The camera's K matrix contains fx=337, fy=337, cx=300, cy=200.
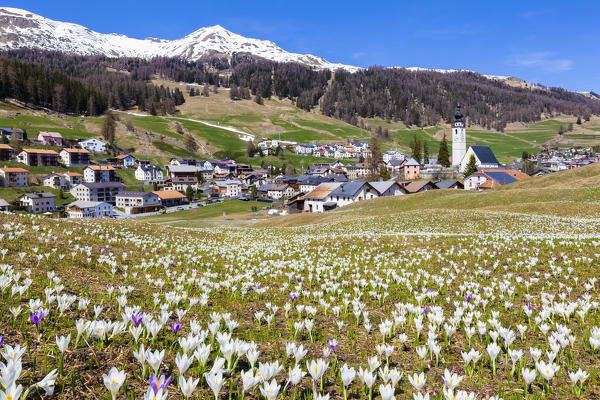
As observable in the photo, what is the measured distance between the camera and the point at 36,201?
10500 cm

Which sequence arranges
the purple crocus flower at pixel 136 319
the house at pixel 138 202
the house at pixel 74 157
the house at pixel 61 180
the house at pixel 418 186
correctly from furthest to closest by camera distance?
the house at pixel 74 157 < the house at pixel 61 180 < the house at pixel 138 202 < the house at pixel 418 186 < the purple crocus flower at pixel 136 319

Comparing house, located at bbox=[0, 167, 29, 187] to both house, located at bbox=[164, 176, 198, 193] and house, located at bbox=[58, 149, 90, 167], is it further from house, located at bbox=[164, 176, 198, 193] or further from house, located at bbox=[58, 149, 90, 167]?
house, located at bbox=[164, 176, 198, 193]

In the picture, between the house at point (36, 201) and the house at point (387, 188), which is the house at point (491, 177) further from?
the house at point (36, 201)

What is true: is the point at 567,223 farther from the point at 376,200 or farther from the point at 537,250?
the point at 376,200

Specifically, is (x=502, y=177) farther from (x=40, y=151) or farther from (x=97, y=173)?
(x=40, y=151)

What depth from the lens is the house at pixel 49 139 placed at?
157m

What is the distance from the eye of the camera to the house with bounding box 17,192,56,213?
342 feet

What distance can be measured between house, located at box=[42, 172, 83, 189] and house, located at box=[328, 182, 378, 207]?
10525cm

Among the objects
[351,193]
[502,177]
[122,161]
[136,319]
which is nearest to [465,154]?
[502,177]

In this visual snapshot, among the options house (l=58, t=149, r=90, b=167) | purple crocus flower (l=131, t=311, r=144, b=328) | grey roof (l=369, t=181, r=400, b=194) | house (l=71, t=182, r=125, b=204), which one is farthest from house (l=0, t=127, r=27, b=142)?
purple crocus flower (l=131, t=311, r=144, b=328)

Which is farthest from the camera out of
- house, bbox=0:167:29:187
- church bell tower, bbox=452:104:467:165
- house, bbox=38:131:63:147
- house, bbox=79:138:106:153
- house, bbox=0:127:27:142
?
house, bbox=79:138:106:153

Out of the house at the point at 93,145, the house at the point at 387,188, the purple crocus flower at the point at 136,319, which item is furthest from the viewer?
the house at the point at 93,145

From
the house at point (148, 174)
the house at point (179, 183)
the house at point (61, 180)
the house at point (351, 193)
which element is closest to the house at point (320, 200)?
the house at point (351, 193)

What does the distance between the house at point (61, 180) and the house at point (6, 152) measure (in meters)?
19.3
